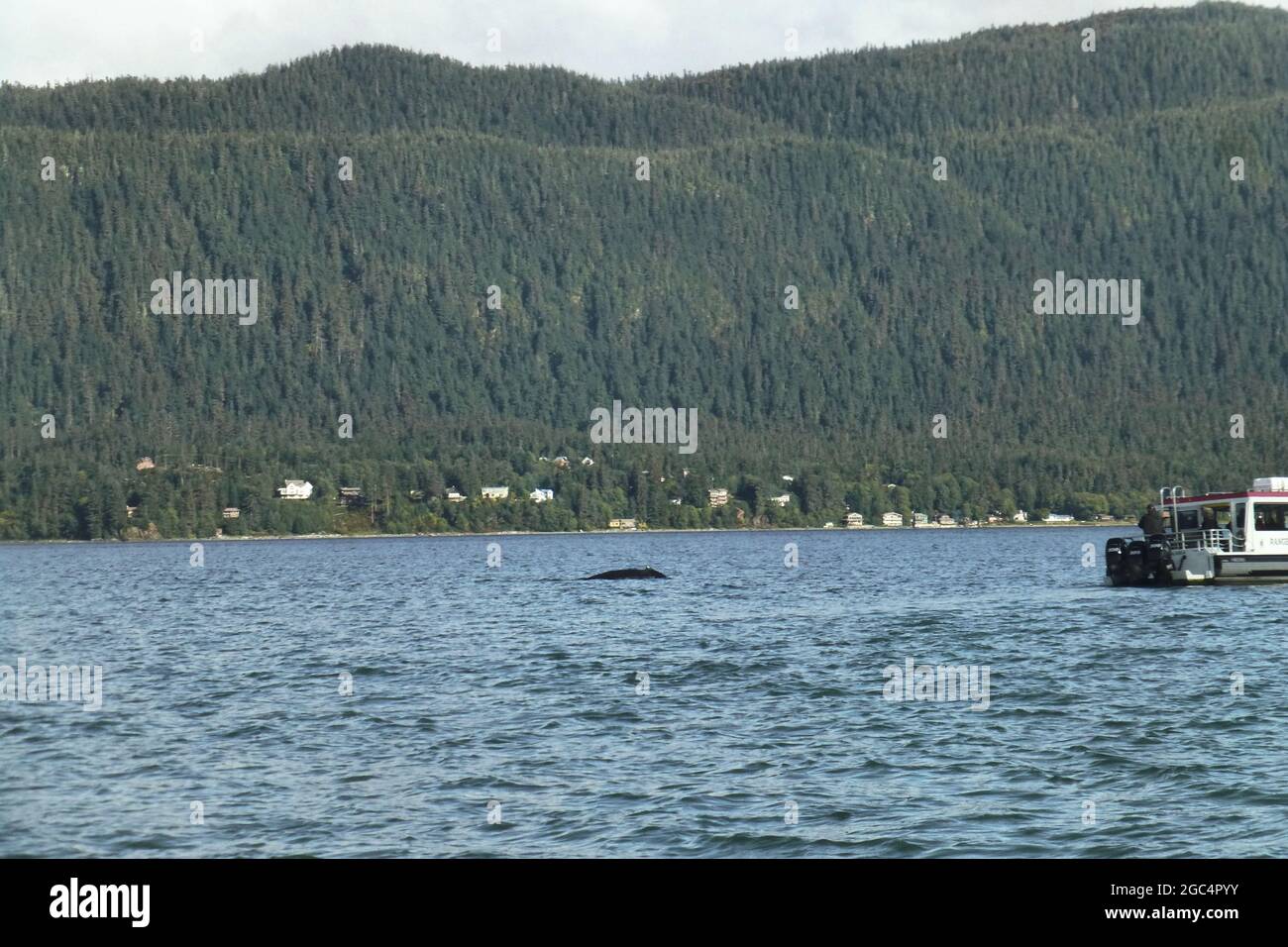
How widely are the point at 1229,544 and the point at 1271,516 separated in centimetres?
310

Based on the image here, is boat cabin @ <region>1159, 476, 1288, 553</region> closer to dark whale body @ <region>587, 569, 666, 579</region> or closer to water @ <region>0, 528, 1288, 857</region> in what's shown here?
water @ <region>0, 528, 1288, 857</region>

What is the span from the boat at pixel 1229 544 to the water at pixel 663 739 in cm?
1031

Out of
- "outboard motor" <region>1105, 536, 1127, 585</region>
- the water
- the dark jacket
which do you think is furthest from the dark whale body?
the dark jacket

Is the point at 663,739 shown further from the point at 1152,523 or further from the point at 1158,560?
the point at 1152,523

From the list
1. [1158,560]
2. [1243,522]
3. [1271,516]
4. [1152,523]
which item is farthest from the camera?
[1152,523]

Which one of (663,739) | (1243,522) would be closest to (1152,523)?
(1243,522)

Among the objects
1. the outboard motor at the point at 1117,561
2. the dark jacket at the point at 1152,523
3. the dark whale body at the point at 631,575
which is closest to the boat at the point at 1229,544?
the dark jacket at the point at 1152,523

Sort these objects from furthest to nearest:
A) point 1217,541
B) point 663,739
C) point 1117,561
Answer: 1. point 1117,561
2. point 1217,541
3. point 663,739

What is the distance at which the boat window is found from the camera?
101875 mm

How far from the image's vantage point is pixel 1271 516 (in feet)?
337

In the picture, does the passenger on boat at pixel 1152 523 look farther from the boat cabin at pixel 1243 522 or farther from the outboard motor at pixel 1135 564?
the outboard motor at pixel 1135 564

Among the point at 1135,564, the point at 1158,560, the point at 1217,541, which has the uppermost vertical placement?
the point at 1217,541

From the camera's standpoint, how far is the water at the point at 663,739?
3191 cm
